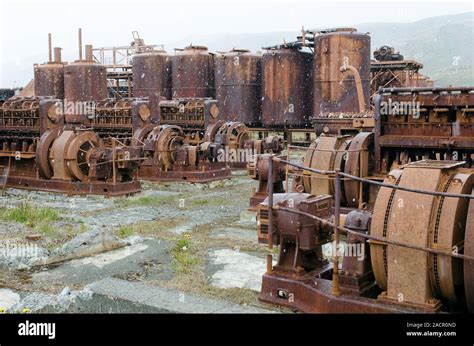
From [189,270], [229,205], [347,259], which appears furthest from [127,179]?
[347,259]

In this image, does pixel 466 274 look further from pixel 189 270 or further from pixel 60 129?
pixel 60 129

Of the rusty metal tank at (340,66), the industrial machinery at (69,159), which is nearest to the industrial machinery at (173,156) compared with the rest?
the industrial machinery at (69,159)

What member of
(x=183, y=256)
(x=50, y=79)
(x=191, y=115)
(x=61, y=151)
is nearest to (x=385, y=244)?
(x=183, y=256)

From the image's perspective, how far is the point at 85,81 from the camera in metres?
22.0

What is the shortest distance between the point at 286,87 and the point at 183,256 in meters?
14.4

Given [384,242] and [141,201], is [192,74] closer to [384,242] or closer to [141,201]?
[141,201]

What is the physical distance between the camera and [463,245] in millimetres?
4766

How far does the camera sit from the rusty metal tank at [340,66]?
19016 millimetres

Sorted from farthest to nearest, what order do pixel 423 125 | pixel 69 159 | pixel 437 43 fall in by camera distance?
pixel 437 43, pixel 69 159, pixel 423 125

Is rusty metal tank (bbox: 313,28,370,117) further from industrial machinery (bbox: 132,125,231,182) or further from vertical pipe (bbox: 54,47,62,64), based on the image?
vertical pipe (bbox: 54,47,62,64)

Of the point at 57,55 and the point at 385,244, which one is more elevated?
the point at 57,55

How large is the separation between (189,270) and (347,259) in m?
2.31

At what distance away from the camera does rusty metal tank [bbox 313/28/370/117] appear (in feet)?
62.4

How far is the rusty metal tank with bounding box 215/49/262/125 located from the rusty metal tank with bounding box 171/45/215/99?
60 centimetres
